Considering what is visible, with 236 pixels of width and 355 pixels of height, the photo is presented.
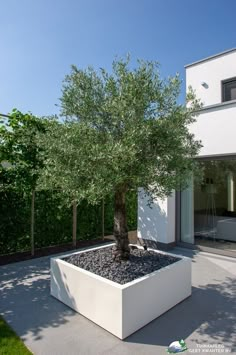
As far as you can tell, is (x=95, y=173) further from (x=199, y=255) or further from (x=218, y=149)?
(x=199, y=255)

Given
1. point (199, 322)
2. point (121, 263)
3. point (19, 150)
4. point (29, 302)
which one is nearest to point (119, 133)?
point (121, 263)

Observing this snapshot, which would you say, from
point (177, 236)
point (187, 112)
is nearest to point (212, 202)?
point (177, 236)

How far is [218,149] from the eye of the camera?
6715mm

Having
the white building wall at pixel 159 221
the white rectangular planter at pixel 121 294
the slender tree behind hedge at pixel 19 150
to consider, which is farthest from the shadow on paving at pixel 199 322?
the slender tree behind hedge at pixel 19 150

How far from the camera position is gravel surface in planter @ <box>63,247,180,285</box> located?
392 centimetres

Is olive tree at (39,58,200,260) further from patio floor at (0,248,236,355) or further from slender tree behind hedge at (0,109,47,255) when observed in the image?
slender tree behind hedge at (0,109,47,255)

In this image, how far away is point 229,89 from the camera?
10289 mm

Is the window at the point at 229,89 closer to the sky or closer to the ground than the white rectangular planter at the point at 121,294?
closer to the sky

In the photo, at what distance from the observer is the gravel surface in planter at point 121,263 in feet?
12.9

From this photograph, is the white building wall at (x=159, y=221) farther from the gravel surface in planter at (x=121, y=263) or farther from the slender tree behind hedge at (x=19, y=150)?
the slender tree behind hedge at (x=19, y=150)

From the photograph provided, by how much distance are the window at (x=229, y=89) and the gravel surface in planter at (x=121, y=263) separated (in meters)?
8.17

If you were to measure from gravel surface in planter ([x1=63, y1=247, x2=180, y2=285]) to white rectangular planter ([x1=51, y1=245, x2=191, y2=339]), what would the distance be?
0.72ft

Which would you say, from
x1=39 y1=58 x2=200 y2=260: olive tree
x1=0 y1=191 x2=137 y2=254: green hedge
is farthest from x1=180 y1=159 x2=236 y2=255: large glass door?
x1=39 y1=58 x2=200 y2=260: olive tree

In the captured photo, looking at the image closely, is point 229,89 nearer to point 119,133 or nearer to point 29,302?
point 119,133
